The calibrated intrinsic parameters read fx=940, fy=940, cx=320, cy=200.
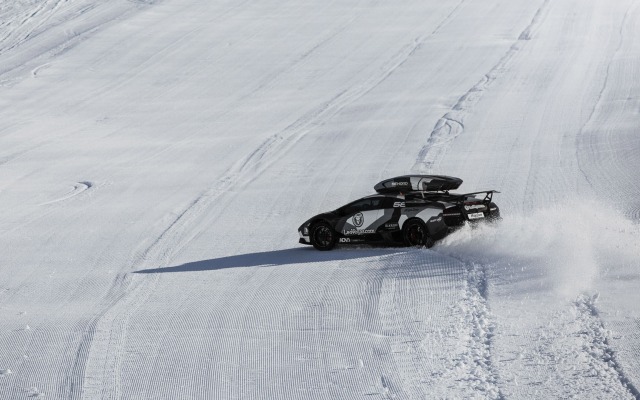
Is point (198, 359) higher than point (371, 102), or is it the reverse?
point (198, 359)

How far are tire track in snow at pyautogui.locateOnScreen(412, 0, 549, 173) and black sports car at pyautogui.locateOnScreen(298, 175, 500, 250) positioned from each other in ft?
27.8

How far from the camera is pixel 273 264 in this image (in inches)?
649

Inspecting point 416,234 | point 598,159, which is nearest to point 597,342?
point 416,234

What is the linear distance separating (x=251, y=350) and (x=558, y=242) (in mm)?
5986

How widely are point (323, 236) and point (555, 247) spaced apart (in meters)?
4.40

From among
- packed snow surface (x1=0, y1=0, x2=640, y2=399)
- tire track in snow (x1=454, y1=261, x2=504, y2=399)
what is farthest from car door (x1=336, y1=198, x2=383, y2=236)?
tire track in snow (x1=454, y1=261, x2=504, y2=399)

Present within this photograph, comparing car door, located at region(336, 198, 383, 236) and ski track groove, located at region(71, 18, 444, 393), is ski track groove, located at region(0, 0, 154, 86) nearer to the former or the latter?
ski track groove, located at region(71, 18, 444, 393)

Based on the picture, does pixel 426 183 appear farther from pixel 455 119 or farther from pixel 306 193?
pixel 455 119

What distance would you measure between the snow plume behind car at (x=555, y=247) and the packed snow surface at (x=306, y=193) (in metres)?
0.06

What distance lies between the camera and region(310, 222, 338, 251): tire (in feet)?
56.1

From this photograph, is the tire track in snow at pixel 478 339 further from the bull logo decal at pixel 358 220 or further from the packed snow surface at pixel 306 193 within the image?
the bull logo decal at pixel 358 220

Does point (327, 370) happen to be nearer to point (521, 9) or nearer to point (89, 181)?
point (89, 181)

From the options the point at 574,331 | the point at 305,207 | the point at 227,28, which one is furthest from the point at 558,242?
the point at 227,28

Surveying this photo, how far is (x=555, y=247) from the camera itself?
1472cm
